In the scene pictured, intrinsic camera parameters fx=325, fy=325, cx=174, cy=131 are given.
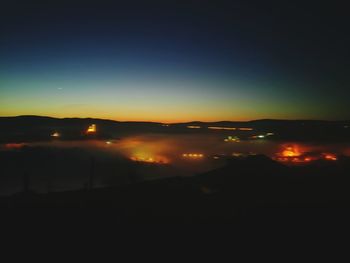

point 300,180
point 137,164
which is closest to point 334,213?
point 300,180

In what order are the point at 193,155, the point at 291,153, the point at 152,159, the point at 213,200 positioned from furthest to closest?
1. the point at 193,155
2. the point at 152,159
3. the point at 291,153
4. the point at 213,200

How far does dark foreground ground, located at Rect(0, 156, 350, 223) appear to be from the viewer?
13906mm

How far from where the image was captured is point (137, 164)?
77.4 m

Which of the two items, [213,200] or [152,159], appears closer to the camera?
[213,200]

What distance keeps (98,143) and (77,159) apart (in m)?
31.1

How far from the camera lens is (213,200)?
55.7ft

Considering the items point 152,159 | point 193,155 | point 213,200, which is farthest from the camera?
point 193,155

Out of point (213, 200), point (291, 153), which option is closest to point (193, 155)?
point (291, 153)

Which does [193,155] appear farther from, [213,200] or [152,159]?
[213,200]

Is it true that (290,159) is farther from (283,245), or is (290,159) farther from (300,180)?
(283,245)

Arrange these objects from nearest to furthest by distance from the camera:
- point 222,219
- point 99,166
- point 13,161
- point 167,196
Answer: point 222,219, point 167,196, point 13,161, point 99,166

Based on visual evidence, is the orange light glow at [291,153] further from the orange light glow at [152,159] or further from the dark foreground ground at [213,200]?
the dark foreground ground at [213,200]

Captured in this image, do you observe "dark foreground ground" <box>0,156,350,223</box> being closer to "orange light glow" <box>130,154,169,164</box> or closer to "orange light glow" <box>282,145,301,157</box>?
"orange light glow" <box>282,145,301,157</box>

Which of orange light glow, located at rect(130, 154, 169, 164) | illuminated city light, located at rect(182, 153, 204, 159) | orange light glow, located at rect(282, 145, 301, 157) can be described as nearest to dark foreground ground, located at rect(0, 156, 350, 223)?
orange light glow, located at rect(282, 145, 301, 157)
